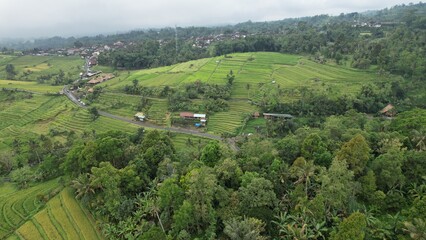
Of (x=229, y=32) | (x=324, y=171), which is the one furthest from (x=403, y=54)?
(x=229, y=32)

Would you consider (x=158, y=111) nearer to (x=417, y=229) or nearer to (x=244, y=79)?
(x=244, y=79)

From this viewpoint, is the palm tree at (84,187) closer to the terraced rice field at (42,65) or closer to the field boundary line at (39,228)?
the field boundary line at (39,228)

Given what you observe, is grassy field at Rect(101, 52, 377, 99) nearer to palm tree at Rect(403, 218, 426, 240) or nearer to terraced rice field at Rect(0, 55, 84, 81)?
terraced rice field at Rect(0, 55, 84, 81)

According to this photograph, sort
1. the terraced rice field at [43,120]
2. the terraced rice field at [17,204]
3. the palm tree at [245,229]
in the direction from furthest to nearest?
the terraced rice field at [43,120], the terraced rice field at [17,204], the palm tree at [245,229]

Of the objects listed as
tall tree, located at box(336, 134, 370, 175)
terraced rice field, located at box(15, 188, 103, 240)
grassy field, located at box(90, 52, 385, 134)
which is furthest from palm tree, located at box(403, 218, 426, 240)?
grassy field, located at box(90, 52, 385, 134)

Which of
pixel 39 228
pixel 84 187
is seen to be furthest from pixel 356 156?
pixel 39 228

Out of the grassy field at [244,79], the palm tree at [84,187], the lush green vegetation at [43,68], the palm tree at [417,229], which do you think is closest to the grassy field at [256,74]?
the grassy field at [244,79]
